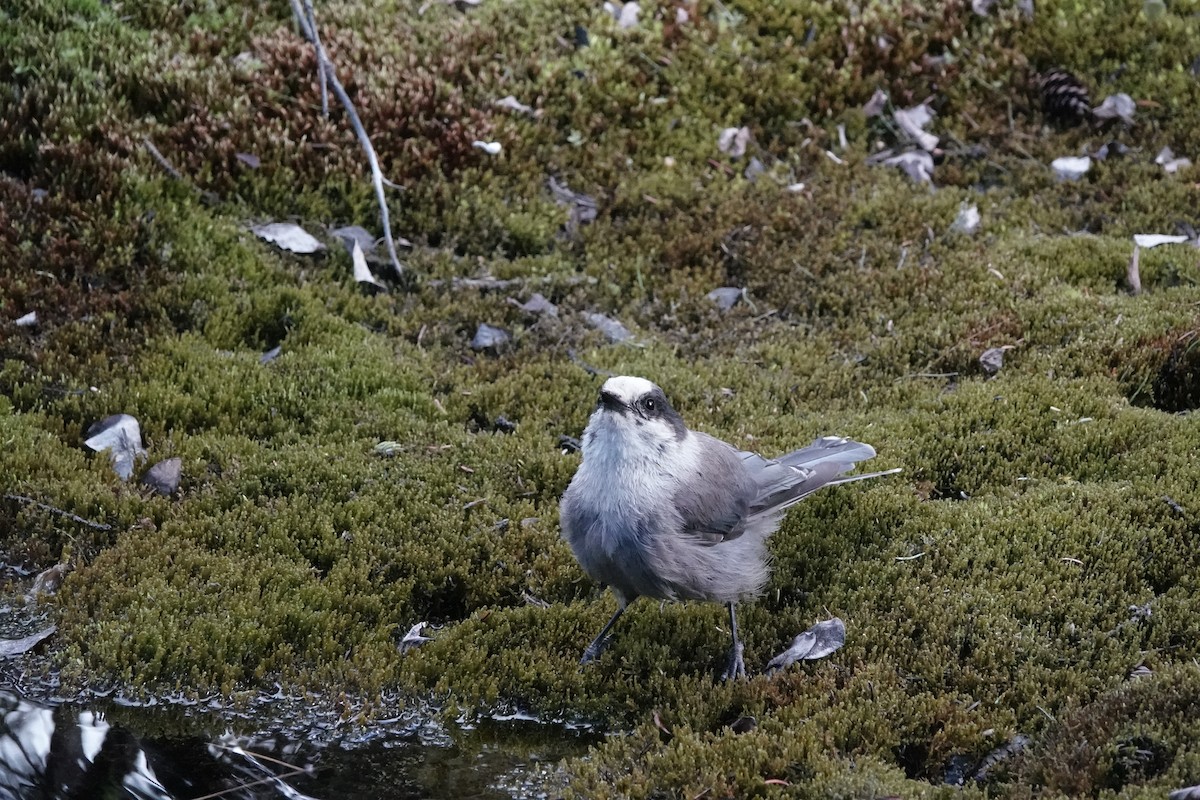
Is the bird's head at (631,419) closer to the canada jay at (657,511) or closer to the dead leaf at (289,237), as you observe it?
the canada jay at (657,511)

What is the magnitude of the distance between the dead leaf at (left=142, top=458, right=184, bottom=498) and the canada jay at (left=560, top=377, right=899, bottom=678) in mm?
2361

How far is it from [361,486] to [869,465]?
2.95 metres

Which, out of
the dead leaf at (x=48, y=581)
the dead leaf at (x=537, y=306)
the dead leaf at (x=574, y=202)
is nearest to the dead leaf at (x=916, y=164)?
the dead leaf at (x=574, y=202)

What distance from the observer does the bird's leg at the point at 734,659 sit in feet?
16.7

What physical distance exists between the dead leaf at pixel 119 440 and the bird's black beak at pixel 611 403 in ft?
9.61

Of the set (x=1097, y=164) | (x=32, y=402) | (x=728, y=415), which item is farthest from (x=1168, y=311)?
(x=32, y=402)

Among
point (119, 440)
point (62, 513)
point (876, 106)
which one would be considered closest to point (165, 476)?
point (119, 440)

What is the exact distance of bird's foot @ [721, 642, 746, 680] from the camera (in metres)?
5.09

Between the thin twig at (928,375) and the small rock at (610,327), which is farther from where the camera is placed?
the small rock at (610,327)

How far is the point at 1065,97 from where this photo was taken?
944cm

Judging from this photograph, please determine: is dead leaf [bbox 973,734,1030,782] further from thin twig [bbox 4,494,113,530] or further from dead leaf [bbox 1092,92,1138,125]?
dead leaf [bbox 1092,92,1138,125]

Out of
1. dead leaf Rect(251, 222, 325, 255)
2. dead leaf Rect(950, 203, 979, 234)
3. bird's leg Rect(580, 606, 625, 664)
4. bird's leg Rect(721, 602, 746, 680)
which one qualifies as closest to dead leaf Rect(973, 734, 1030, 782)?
bird's leg Rect(721, 602, 746, 680)

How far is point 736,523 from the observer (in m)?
5.46

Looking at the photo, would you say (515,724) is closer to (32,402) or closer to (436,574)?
(436,574)
